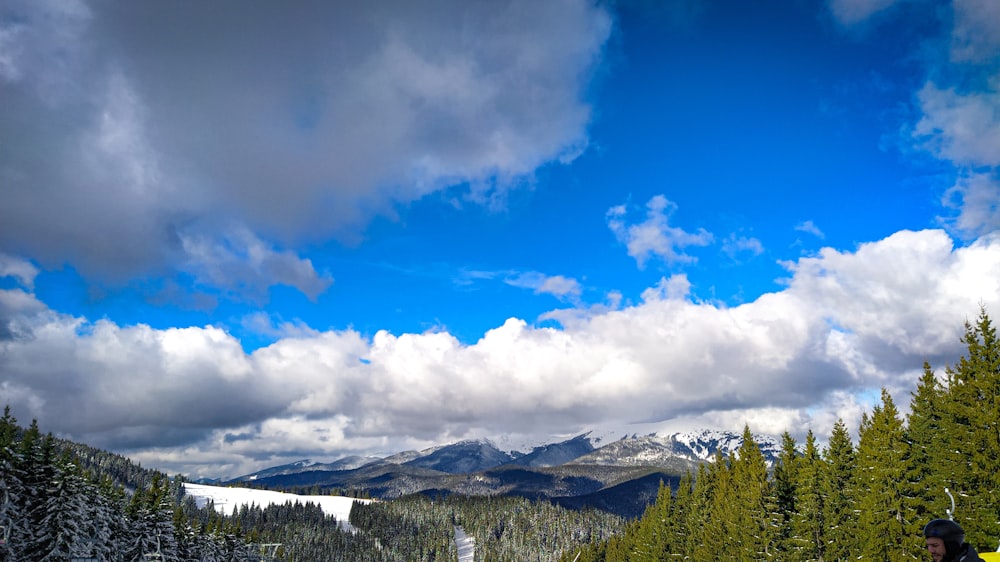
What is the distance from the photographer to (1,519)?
3800 cm

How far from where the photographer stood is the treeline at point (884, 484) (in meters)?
26.4

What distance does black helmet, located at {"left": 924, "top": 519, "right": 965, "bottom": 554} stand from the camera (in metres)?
6.82

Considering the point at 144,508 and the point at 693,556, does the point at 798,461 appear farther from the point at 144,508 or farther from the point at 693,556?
the point at 144,508

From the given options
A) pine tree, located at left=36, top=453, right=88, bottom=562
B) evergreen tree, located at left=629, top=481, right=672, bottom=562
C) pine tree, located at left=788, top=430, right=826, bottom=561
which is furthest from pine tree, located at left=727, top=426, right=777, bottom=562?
pine tree, located at left=36, top=453, right=88, bottom=562

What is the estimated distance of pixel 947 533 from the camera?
692 cm

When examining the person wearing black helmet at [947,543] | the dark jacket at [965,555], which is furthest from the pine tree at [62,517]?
the dark jacket at [965,555]

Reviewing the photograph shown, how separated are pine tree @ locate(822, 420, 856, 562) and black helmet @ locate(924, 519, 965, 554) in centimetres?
3063

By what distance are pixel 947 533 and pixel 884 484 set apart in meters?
28.7

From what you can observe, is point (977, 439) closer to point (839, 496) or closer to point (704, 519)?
point (839, 496)

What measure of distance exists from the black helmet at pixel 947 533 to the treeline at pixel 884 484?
83.4 ft

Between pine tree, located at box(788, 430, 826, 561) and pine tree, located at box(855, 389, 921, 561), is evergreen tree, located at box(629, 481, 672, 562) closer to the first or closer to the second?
pine tree, located at box(788, 430, 826, 561)

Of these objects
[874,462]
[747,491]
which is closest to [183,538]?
[747,491]

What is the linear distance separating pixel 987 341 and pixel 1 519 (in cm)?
6122

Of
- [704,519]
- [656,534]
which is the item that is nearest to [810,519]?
[704,519]
